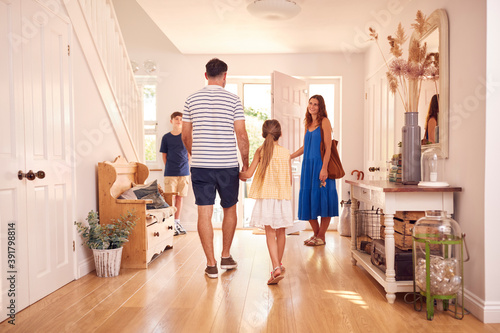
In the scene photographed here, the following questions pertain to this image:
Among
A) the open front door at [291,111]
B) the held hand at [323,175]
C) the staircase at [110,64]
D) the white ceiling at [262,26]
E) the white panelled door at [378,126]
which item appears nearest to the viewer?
the staircase at [110,64]

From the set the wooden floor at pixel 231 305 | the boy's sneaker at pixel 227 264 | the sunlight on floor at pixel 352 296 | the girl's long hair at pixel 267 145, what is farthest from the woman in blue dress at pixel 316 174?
the sunlight on floor at pixel 352 296

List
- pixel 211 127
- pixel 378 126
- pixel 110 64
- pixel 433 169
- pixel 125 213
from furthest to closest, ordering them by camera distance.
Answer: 1. pixel 378 126
2. pixel 110 64
3. pixel 125 213
4. pixel 211 127
5. pixel 433 169

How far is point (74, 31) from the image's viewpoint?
3361 millimetres

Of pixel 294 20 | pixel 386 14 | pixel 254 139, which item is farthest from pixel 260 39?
pixel 254 139

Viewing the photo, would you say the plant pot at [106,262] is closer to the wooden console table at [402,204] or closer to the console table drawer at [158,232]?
the console table drawer at [158,232]

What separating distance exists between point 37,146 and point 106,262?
1068 millimetres

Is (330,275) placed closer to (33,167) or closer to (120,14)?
(33,167)

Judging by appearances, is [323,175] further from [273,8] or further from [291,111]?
[273,8]

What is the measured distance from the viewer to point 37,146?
281cm

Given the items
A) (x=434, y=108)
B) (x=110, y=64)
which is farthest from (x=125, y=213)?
(x=434, y=108)

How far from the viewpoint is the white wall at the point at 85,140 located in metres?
3.37

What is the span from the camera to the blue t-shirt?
5.39 m

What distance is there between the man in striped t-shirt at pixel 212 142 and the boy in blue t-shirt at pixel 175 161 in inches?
82.9

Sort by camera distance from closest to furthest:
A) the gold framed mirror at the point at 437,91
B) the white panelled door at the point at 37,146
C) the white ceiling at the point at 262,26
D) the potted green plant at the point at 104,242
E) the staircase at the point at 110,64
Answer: the white panelled door at the point at 37,146 < the gold framed mirror at the point at 437,91 < the potted green plant at the point at 104,242 < the staircase at the point at 110,64 < the white ceiling at the point at 262,26
